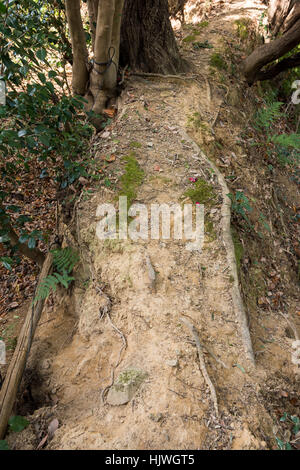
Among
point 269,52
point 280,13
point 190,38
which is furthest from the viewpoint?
point 280,13

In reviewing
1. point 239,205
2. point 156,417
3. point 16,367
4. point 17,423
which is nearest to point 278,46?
point 239,205

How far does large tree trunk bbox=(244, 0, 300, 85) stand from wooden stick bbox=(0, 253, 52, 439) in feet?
18.1

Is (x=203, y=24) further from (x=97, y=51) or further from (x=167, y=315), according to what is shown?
(x=167, y=315)

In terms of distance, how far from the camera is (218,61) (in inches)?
235

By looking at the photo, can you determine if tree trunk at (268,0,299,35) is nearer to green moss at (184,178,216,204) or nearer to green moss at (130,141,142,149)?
green moss at (130,141,142,149)

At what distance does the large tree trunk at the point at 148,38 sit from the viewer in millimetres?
4875

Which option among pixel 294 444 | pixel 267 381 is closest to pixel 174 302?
pixel 267 381

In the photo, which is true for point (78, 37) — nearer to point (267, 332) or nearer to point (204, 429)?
point (267, 332)

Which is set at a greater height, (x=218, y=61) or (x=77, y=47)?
(x=218, y=61)

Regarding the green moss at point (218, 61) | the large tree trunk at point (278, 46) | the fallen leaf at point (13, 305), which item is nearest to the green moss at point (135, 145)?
the fallen leaf at point (13, 305)

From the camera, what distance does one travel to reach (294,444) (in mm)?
2443

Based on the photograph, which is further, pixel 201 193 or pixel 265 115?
pixel 265 115

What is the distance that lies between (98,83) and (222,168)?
7.17 feet

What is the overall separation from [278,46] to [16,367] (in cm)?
650
